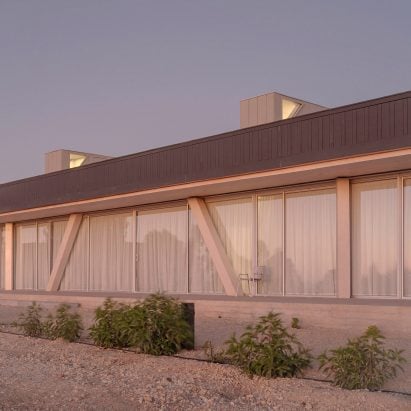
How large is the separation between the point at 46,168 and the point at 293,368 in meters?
19.1

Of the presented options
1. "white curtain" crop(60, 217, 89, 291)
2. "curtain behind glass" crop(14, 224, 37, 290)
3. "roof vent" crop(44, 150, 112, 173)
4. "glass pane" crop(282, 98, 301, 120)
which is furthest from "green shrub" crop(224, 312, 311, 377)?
"roof vent" crop(44, 150, 112, 173)

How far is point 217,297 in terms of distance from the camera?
16.0m

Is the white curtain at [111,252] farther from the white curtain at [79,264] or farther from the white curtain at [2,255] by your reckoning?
the white curtain at [2,255]

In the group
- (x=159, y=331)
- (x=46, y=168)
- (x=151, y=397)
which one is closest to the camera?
(x=151, y=397)

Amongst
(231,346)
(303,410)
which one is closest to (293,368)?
(231,346)

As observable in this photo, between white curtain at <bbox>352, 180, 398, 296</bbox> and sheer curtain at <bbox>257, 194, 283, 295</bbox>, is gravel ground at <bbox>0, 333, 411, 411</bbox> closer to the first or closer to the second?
white curtain at <bbox>352, 180, 398, 296</bbox>

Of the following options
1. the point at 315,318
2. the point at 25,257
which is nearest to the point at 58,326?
the point at 315,318

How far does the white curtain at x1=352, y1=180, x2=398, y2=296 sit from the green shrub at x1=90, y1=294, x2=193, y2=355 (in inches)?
188

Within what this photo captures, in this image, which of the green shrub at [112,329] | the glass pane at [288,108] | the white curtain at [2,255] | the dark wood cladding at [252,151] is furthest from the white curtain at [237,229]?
the white curtain at [2,255]

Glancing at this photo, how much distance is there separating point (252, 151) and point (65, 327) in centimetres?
509

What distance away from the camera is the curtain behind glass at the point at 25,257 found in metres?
23.8

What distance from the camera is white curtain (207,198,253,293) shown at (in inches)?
639

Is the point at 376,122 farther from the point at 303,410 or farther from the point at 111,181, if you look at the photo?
the point at 111,181

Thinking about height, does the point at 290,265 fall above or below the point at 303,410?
above
